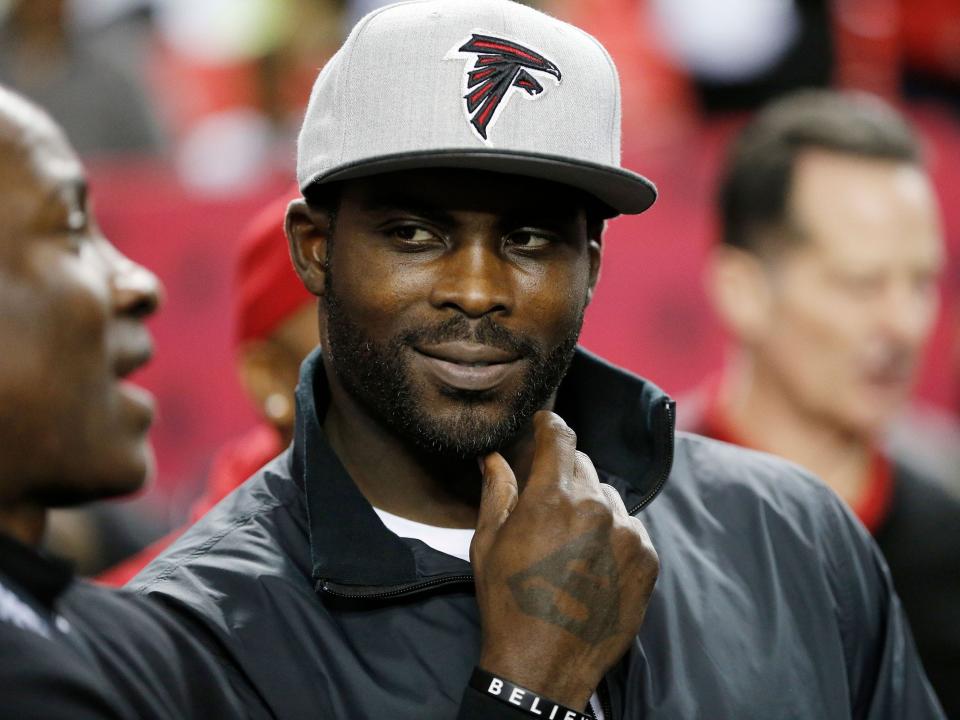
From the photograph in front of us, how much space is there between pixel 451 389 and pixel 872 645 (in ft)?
2.47

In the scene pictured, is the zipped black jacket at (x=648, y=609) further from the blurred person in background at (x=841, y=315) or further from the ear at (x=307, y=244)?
the blurred person in background at (x=841, y=315)

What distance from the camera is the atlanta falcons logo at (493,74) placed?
6.32ft

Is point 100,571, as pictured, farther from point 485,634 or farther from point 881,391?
point 485,634

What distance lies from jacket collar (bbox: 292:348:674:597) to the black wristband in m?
0.23

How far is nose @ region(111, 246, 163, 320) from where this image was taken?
1.78m

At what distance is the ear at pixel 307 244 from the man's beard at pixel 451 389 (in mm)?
110

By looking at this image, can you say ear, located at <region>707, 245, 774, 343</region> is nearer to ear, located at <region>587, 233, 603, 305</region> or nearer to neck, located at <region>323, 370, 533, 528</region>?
ear, located at <region>587, 233, 603, 305</region>

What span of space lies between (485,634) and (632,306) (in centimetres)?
295

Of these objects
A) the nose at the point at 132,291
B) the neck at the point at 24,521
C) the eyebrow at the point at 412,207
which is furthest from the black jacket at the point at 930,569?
the neck at the point at 24,521

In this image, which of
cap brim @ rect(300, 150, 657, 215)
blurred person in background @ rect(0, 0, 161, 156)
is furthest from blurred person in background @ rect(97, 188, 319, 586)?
blurred person in background @ rect(0, 0, 161, 156)

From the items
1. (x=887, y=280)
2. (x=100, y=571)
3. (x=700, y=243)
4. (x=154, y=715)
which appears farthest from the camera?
(x=700, y=243)

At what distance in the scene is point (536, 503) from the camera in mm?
1877

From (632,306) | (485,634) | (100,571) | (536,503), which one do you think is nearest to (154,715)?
(485,634)

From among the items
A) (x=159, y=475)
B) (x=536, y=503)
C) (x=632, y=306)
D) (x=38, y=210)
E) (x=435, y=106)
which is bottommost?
(x=159, y=475)
